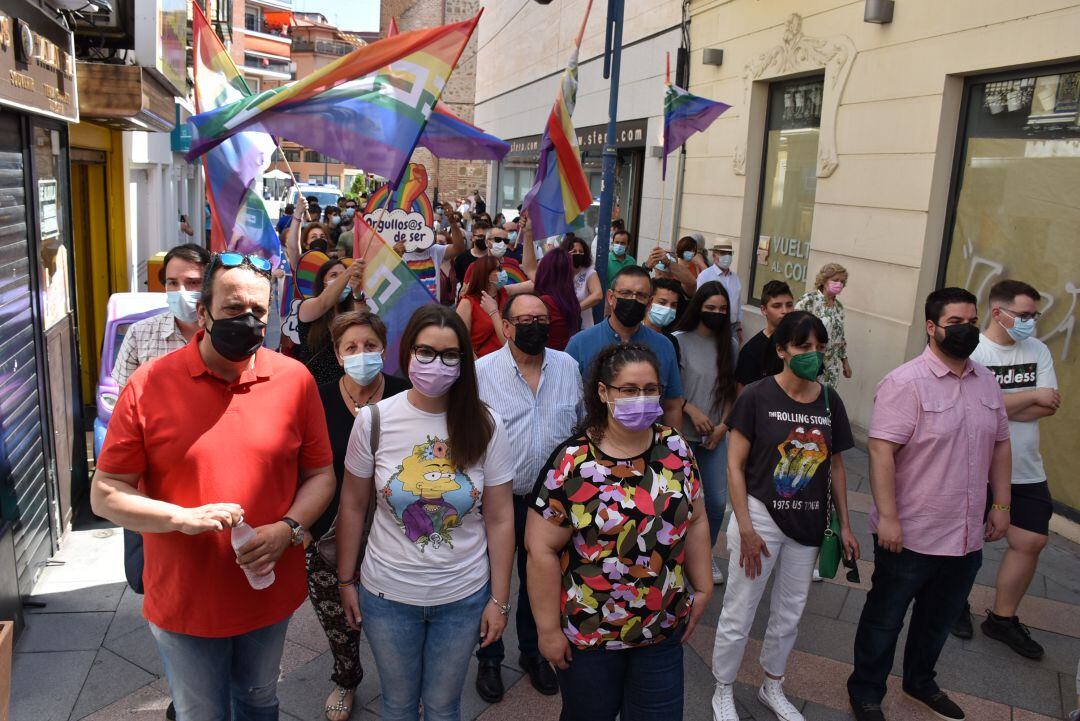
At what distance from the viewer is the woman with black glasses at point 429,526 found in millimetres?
2900

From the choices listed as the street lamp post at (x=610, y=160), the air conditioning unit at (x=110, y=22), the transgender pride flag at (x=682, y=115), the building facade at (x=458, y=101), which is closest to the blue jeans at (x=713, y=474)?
the street lamp post at (x=610, y=160)

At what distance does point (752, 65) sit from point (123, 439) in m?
10.4

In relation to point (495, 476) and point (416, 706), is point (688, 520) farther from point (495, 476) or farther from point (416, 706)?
point (416, 706)

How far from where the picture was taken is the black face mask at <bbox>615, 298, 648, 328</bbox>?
443 centimetres

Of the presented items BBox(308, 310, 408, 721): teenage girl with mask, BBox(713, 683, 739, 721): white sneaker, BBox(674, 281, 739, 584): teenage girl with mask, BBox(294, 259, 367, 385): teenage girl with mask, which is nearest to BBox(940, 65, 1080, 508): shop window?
BBox(674, 281, 739, 584): teenage girl with mask

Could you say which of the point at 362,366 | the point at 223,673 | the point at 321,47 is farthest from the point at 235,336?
the point at 321,47

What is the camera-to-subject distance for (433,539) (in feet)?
9.54

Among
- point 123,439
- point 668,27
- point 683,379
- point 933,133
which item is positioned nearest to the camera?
point 123,439

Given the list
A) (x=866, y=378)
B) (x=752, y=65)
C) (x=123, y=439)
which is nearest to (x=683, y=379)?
(x=123, y=439)

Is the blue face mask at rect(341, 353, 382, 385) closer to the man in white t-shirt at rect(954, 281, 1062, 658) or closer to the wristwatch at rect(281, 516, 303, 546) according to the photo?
the wristwatch at rect(281, 516, 303, 546)

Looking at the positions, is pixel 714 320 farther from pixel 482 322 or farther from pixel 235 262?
pixel 235 262

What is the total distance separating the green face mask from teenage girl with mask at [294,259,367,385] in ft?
7.62

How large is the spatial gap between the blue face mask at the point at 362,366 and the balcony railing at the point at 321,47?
300 feet

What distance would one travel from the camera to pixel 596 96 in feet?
59.7
